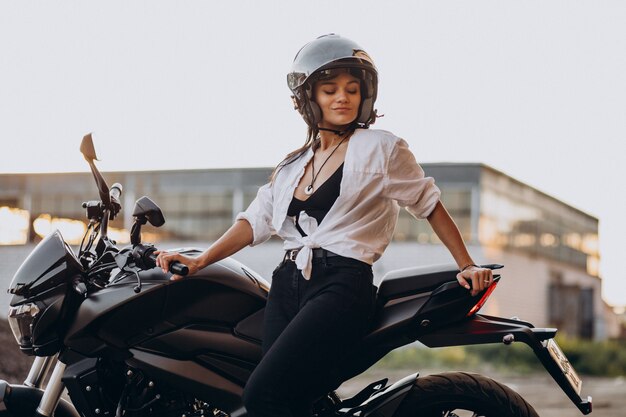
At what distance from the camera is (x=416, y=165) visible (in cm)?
325

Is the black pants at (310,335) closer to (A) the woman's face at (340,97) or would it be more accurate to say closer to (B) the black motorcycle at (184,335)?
(B) the black motorcycle at (184,335)

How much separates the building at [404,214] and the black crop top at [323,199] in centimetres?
3090

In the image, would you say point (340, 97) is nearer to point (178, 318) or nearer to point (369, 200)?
point (369, 200)

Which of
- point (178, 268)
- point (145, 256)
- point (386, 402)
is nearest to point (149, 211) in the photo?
point (145, 256)

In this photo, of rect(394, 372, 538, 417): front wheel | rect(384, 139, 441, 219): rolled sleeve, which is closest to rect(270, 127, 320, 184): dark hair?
rect(384, 139, 441, 219): rolled sleeve

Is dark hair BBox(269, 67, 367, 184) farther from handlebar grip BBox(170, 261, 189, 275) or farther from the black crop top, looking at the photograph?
handlebar grip BBox(170, 261, 189, 275)

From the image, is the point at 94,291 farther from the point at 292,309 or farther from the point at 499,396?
the point at 499,396

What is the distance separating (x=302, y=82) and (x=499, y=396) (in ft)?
4.12

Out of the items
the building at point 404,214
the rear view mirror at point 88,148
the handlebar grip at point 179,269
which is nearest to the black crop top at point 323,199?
the handlebar grip at point 179,269

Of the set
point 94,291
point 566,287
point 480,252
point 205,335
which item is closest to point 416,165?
point 205,335

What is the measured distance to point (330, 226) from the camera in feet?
10.5

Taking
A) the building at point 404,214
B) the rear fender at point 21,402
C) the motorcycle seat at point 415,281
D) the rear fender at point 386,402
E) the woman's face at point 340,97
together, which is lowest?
the building at point 404,214

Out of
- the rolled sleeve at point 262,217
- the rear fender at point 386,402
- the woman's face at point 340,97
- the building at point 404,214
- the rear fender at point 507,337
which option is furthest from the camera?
the building at point 404,214

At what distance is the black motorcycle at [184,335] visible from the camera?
10.3ft
